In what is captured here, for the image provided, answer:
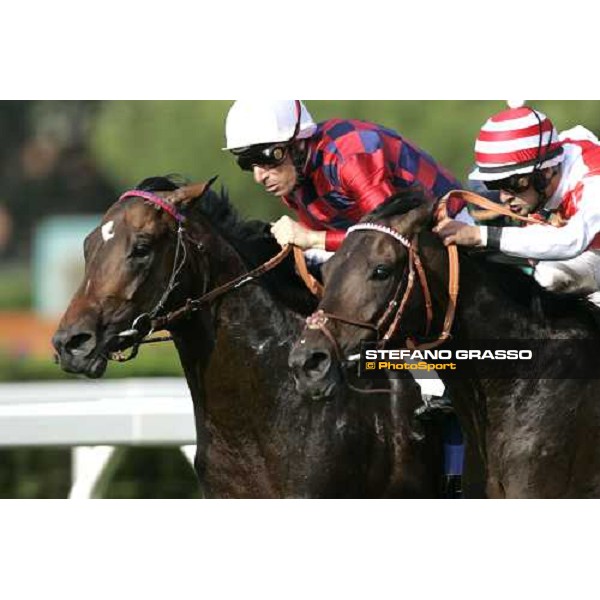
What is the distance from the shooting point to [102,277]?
4.15 meters

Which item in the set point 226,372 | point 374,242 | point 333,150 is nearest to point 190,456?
point 226,372


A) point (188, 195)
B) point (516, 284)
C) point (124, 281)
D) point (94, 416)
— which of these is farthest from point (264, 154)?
point (94, 416)

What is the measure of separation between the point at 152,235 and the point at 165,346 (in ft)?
3.97

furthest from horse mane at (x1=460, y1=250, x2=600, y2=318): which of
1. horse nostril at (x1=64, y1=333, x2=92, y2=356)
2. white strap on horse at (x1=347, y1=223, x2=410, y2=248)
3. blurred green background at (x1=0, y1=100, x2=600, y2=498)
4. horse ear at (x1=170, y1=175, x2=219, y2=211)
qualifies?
horse nostril at (x1=64, y1=333, x2=92, y2=356)

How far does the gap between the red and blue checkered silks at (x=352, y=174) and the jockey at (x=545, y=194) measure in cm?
39

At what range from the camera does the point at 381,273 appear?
11.9 feet

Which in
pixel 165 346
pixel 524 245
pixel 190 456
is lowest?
pixel 190 456

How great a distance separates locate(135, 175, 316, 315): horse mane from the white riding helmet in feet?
0.71

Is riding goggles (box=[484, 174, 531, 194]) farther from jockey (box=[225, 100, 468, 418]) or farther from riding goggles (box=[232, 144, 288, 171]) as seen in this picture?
riding goggles (box=[232, 144, 288, 171])

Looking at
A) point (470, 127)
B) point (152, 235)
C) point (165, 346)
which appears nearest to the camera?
point (152, 235)

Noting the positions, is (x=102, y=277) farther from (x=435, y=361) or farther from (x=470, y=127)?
(x=470, y=127)

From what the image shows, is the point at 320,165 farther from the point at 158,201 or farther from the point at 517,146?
the point at 517,146

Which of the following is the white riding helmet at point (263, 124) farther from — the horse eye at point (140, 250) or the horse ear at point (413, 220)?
the horse ear at point (413, 220)

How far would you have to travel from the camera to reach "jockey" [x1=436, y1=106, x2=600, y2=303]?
12.3ft
